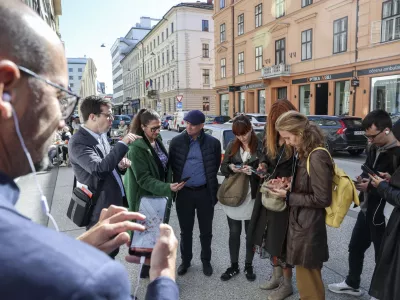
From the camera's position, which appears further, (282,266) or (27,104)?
(282,266)

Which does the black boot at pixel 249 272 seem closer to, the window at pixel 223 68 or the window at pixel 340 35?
the window at pixel 340 35

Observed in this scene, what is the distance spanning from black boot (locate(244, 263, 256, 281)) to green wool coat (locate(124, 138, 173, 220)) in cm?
114

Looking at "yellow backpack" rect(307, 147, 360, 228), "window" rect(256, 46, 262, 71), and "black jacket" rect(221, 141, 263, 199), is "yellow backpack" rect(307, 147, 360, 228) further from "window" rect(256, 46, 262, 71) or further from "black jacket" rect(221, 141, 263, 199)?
"window" rect(256, 46, 262, 71)

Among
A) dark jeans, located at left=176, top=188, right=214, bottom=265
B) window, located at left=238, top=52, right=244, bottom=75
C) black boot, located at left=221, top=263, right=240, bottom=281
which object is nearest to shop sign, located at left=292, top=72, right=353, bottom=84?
window, located at left=238, top=52, right=244, bottom=75

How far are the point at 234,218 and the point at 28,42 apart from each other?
3050 millimetres

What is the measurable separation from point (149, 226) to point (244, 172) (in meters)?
1.89

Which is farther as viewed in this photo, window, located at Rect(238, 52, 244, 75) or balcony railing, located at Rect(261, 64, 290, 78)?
window, located at Rect(238, 52, 244, 75)

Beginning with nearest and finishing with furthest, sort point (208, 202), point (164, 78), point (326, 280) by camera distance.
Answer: point (326, 280) < point (208, 202) < point (164, 78)

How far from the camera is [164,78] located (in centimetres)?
4778

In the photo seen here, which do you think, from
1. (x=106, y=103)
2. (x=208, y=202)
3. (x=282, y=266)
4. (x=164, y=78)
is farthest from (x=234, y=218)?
(x=164, y=78)

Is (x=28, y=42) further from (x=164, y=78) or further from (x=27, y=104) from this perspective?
(x=164, y=78)

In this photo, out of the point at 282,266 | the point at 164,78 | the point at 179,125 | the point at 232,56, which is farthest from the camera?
the point at 164,78

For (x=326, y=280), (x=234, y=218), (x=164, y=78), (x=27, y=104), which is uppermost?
(x=164, y=78)

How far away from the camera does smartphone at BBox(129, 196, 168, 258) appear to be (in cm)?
145
